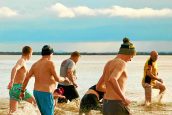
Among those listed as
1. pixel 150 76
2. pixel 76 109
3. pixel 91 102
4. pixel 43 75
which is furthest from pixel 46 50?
pixel 150 76

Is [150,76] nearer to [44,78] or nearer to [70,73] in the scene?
[70,73]

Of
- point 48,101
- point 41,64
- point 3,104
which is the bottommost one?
point 3,104

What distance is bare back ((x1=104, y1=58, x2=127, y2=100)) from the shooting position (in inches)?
314

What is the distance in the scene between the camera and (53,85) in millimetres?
10312

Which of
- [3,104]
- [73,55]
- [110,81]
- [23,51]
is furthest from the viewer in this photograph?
[3,104]

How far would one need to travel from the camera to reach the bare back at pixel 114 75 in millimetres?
7980

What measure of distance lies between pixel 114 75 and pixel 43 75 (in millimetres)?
2522

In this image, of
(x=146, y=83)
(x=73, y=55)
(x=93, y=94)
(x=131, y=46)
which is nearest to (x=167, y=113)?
(x=146, y=83)

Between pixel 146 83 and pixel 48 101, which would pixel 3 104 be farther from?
pixel 48 101

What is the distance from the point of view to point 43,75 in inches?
400

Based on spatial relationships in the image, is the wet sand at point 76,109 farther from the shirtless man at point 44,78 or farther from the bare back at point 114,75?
the bare back at point 114,75

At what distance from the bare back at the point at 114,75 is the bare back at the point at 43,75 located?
2.08m

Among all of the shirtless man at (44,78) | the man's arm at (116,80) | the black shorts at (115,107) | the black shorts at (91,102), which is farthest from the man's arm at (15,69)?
the man's arm at (116,80)

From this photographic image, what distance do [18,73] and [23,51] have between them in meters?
0.64
